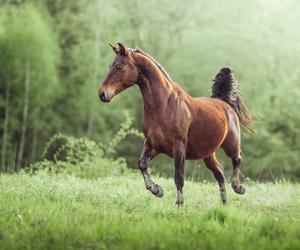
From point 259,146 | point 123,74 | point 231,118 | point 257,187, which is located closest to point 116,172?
point 257,187

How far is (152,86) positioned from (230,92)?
228cm

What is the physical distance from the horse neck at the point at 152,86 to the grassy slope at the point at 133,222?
140 cm

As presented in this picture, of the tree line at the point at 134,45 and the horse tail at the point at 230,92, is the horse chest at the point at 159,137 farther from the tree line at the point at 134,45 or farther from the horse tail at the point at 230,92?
the tree line at the point at 134,45

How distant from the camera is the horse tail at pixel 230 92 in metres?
10.5

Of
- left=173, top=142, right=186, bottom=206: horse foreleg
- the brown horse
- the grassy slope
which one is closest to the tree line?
the grassy slope

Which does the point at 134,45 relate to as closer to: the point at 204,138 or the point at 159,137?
the point at 204,138

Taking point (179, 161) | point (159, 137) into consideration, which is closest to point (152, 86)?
point (159, 137)

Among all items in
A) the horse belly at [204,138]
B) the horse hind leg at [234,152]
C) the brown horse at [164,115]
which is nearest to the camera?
the brown horse at [164,115]

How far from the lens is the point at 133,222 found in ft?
24.3

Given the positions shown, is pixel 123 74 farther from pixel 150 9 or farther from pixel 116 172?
pixel 150 9

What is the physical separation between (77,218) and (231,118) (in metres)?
3.39

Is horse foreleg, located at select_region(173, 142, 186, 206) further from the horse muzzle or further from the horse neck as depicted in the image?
the horse muzzle

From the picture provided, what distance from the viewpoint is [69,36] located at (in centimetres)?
3759

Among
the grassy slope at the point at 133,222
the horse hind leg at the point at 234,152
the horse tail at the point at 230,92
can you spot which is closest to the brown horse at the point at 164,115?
the horse hind leg at the point at 234,152
